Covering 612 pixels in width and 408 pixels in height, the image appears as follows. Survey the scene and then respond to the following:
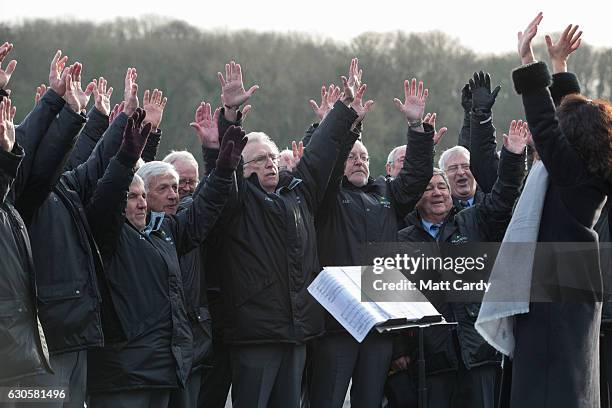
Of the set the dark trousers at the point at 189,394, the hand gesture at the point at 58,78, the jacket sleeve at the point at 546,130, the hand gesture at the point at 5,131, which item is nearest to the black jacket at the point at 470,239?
the dark trousers at the point at 189,394

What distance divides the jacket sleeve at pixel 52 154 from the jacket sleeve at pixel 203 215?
3.98ft

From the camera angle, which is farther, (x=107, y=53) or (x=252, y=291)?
(x=107, y=53)

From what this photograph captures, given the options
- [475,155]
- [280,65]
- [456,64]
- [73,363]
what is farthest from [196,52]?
[73,363]

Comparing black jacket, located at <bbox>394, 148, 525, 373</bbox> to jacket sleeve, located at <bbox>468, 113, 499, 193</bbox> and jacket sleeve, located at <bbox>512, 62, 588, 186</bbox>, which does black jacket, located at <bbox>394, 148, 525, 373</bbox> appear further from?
jacket sleeve, located at <bbox>512, 62, 588, 186</bbox>

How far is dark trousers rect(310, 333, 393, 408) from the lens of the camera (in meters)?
7.54

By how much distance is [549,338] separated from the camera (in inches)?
203

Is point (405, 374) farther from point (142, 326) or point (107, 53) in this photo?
point (107, 53)

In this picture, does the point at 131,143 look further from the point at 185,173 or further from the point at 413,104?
the point at 413,104

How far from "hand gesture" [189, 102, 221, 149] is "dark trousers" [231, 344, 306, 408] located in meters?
1.29

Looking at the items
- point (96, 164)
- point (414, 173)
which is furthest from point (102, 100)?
point (414, 173)

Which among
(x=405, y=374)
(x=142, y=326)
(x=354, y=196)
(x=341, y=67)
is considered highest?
(x=341, y=67)

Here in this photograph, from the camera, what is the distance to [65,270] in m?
5.88

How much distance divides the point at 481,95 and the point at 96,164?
3.16m

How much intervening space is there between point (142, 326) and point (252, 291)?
1.01 metres
